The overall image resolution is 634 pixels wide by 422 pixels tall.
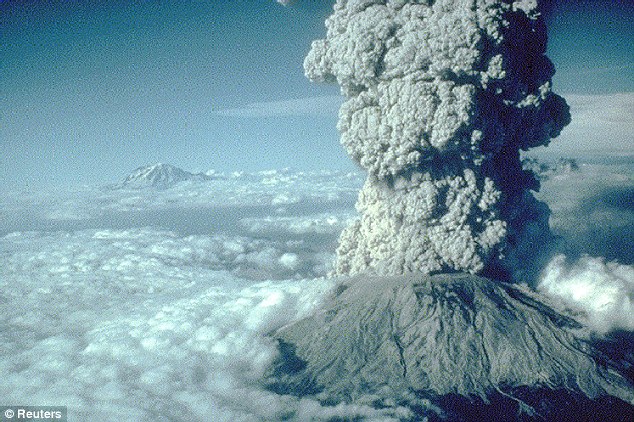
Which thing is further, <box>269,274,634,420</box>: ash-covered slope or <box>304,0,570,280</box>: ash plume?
<box>269,274,634,420</box>: ash-covered slope

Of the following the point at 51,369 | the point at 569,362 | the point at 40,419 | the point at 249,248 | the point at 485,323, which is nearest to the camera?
the point at 569,362

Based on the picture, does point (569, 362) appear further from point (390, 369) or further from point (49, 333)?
point (49, 333)

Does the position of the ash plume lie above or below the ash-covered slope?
above

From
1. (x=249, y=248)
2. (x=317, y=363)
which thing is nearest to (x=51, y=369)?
(x=317, y=363)

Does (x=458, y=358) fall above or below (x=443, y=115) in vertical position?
below

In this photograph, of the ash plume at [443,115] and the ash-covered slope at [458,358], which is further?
the ash-covered slope at [458,358]
